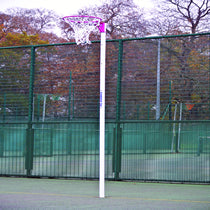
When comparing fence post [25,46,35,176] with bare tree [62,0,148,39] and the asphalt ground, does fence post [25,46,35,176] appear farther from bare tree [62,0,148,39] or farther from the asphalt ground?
Answer: bare tree [62,0,148,39]

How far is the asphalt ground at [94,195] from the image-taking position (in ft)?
22.9

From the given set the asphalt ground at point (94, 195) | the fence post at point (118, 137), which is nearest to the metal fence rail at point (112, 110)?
the fence post at point (118, 137)

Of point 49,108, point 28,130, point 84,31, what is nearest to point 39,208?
point 84,31

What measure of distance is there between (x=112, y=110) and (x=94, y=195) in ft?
10.6

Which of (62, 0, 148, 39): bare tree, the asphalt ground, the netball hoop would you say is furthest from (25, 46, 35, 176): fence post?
(62, 0, 148, 39): bare tree

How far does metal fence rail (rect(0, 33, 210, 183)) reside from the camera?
9.71m

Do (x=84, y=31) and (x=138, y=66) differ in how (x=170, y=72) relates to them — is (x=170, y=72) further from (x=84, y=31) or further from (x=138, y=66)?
(x=84, y=31)

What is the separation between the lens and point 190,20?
3145 centimetres

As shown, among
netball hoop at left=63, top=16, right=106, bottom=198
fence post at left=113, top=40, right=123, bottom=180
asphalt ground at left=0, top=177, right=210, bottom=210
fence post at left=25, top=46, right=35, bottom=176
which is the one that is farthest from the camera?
fence post at left=25, top=46, right=35, bottom=176

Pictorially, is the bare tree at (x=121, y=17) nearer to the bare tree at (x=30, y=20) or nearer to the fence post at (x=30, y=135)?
the bare tree at (x=30, y=20)

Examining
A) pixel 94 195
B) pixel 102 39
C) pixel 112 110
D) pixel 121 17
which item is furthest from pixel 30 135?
pixel 121 17

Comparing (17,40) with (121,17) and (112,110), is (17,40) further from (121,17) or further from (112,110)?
(112,110)

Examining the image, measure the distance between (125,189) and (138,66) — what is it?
303cm

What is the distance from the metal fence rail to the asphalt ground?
483mm
